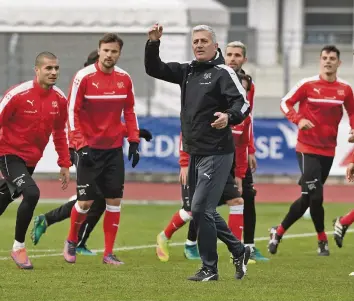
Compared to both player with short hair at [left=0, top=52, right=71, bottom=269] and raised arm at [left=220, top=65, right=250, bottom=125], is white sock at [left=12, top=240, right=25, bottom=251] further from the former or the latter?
raised arm at [left=220, top=65, right=250, bottom=125]

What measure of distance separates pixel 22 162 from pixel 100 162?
79 cm

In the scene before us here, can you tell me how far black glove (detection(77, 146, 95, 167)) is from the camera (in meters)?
12.5

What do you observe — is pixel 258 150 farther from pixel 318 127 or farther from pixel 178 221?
pixel 178 221

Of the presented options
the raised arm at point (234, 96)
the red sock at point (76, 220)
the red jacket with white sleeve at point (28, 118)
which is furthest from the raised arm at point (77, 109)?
the raised arm at point (234, 96)

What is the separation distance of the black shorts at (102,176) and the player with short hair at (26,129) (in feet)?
1.64

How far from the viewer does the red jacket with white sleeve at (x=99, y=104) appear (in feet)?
41.0

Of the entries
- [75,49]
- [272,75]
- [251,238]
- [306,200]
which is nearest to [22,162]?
[251,238]

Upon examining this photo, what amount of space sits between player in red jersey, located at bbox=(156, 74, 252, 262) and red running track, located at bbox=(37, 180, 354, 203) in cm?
871

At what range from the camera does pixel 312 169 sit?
557 inches

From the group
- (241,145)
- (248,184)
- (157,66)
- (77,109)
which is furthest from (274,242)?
(157,66)

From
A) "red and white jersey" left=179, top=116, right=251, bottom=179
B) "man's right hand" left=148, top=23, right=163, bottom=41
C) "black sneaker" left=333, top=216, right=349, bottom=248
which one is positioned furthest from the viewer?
"black sneaker" left=333, top=216, right=349, bottom=248

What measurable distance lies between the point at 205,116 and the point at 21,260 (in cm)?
257

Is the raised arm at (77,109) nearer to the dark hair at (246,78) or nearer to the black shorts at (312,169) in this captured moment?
the dark hair at (246,78)

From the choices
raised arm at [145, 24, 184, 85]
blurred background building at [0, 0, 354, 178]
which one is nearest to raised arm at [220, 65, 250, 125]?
raised arm at [145, 24, 184, 85]
